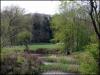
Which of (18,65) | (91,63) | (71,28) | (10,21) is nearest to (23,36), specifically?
(71,28)

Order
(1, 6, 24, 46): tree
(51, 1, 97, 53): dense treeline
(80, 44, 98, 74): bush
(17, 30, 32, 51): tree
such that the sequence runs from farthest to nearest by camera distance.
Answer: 1. (17, 30, 32, 51): tree
2. (51, 1, 97, 53): dense treeline
3. (1, 6, 24, 46): tree
4. (80, 44, 98, 74): bush

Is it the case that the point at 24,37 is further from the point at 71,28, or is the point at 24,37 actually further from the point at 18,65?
the point at 18,65

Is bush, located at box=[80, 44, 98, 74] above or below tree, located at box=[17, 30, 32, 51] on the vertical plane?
above

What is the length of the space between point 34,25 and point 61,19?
19107mm

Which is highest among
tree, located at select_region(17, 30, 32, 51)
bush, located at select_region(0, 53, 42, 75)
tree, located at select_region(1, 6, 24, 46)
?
tree, located at select_region(1, 6, 24, 46)

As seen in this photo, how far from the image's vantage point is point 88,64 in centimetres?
1385

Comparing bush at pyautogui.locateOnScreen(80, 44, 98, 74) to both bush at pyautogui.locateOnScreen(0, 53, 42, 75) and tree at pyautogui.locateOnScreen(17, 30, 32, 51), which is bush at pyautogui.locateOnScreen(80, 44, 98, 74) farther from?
tree at pyautogui.locateOnScreen(17, 30, 32, 51)

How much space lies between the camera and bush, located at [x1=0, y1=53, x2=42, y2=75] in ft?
48.0

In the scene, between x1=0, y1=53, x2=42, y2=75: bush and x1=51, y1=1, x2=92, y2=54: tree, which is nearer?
x1=0, y1=53, x2=42, y2=75: bush

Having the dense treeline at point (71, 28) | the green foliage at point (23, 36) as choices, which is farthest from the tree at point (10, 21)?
the dense treeline at point (71, 28)

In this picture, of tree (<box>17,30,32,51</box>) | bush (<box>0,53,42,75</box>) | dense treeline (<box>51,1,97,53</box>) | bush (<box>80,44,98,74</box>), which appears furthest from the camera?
tree (<box>17,30,32,51</box>)

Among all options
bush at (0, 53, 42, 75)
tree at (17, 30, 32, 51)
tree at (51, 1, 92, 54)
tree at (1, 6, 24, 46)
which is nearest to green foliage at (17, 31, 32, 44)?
tree at (17, 30, 32, 51)

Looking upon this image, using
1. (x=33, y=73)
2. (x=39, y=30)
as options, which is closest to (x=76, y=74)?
(x=33, y=73)

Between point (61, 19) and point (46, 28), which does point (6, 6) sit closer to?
point (61, 19)
